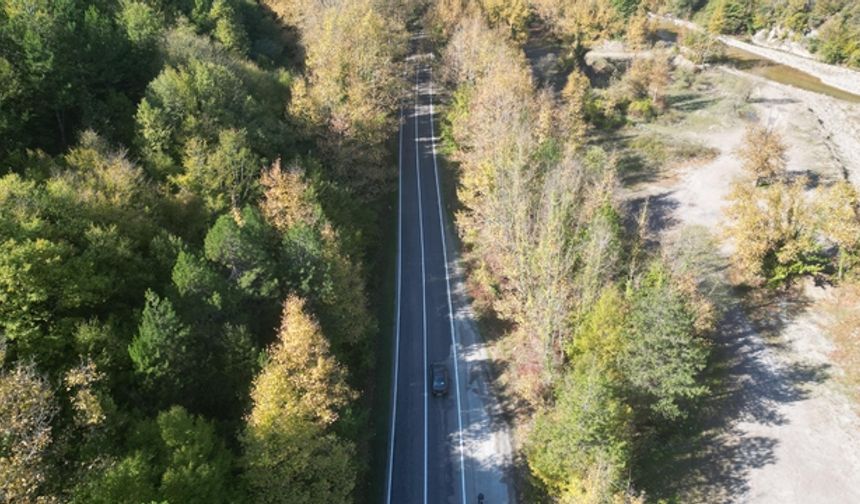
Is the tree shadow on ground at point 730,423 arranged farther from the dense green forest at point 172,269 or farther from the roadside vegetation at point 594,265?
the dense green forest at point 172,269

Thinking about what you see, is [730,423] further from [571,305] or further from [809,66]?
[809,66]

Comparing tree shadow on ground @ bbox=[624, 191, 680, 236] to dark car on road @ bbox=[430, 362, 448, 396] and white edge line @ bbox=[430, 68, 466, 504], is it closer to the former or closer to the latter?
white edge line @ bbox=[430, 68, 466, 504]

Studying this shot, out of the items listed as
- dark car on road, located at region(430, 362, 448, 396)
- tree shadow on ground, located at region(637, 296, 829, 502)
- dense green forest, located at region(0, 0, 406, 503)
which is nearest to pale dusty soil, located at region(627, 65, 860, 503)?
tree shadow on ground, located at region(637, 296, 829, 502)

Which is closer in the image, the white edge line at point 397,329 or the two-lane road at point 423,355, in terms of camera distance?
the two-lane road at point 423,355

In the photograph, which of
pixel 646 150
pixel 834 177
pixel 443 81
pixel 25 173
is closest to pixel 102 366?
pixel 25 173

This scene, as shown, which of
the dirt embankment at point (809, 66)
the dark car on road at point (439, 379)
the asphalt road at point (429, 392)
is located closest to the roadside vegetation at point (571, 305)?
the asphalt road at point (429, 392)

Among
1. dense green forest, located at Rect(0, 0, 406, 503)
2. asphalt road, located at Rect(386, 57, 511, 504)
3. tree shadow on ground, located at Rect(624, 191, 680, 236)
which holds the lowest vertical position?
asphalt road, located at Rect(386, 57, 511, 504)
